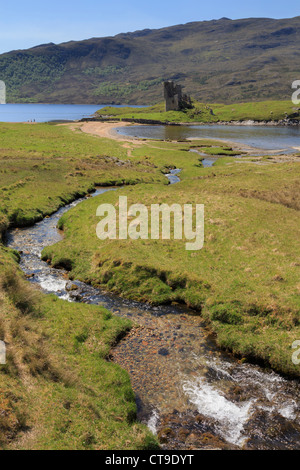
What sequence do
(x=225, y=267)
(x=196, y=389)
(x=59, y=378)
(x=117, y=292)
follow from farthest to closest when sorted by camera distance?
(x=225, y=267) → (x=117, y=292) → (x=196, y=389) → (x=59, y=378)

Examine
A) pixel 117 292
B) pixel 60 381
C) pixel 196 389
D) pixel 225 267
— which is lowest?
pixel 196 389

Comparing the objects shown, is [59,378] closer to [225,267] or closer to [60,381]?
[60,381]

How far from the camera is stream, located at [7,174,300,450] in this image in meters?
15.1

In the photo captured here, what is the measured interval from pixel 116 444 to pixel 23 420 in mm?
3812

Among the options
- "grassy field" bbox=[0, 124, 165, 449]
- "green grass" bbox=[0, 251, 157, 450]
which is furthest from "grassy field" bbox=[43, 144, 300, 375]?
"green grass" bbox=[0, 251, 157, 450]

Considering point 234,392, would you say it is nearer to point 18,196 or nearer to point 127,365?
point 127,365

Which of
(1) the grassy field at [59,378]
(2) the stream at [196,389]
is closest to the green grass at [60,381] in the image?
(1) the grassy field at [59,378]

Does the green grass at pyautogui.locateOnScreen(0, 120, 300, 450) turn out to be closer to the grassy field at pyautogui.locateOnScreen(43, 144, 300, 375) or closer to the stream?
the grassy field at pyautogui.locateOnScreen(43, 144, 300, 375)

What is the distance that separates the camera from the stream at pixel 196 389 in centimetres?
1509

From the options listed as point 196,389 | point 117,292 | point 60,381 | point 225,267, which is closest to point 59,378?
point 60,381

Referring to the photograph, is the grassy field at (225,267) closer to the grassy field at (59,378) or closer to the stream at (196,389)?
the stream at (196,389)

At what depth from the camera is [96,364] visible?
18875 mm

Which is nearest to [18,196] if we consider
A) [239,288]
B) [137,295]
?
[137,295]

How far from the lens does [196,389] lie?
17.7 metres
